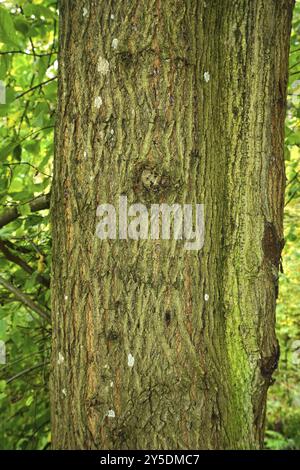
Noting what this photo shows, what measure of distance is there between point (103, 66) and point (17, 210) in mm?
883

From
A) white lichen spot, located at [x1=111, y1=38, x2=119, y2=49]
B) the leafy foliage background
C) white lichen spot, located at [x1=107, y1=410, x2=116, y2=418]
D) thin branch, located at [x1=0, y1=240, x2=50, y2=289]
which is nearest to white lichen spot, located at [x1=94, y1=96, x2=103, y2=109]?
white lichen spot, located at [x1=111, y1=38, x2=119, y2=49]

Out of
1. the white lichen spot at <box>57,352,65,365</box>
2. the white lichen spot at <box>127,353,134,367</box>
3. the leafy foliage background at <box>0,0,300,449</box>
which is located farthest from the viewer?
the leafy foliage background at <box>0,0,300,449</box>

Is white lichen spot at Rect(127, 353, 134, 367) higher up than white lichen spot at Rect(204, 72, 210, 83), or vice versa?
white lichen spot at Rect(204, 72, 210, 83)

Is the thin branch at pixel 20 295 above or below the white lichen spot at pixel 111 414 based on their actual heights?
above

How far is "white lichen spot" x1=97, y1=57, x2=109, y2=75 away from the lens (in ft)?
4.57

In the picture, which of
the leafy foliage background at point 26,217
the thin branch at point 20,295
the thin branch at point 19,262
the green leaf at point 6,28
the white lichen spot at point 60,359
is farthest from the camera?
the thin branch at point 19,262

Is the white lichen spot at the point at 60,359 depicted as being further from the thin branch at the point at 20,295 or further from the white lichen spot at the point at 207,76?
the white lichen spot at the point at 207,76

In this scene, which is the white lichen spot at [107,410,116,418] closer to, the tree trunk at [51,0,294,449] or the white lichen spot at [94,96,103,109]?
the tree trunk at [51,0,294,449]

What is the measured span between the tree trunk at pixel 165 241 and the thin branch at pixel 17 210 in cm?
61

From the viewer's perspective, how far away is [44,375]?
106 inches

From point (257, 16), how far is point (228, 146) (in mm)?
425

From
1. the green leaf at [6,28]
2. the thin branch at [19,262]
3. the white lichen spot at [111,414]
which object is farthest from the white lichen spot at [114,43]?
the thin branch at [19,262]

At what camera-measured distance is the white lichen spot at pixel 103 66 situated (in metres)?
1.39

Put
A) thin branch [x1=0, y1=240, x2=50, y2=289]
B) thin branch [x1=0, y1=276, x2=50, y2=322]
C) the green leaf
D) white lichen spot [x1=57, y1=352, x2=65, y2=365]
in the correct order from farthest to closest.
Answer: thin branch [x1=0, y1=240, x2=50, y2=289], thin branch [x1=0, y1=276, x2=50, y2=322], the green leaf, white lichen spot [x1=57, y1=352, x2=65, y2=365]
